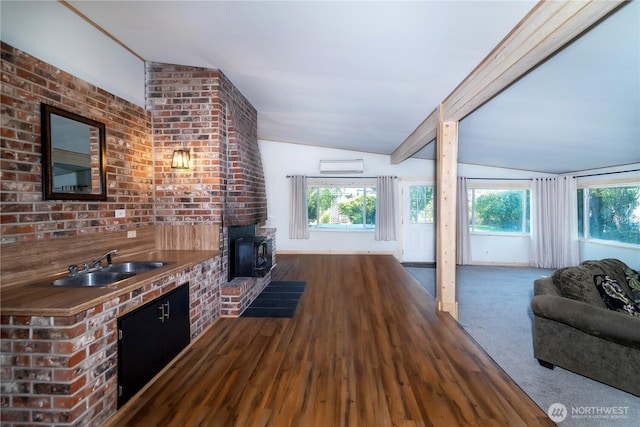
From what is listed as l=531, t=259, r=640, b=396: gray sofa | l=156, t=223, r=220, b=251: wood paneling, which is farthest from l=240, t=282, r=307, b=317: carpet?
l=531, t=259, r=640, b=396: gray sofa

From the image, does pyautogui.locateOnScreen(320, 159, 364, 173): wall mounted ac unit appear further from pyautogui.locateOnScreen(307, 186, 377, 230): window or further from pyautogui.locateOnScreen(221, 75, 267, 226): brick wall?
pyautogui.locateOnScreen(221, 75, 267, 226): brick wall

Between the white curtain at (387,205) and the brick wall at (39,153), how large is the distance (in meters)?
5.15

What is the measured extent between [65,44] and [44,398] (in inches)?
95.0

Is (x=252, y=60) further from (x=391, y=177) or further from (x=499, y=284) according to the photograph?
(x=499, y=284)

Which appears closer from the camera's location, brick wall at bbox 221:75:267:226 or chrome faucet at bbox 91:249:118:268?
chrome faucet at bbox 91:249:118:268

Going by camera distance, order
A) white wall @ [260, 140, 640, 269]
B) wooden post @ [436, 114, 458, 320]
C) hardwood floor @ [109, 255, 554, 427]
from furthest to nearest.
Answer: white wall @ [260, 140, 640, 269] < wooden post @ [436, 114, 458, 320] < hardwood floor @ [109, 255, 554, 427]

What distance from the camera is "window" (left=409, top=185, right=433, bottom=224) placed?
6969 millimetres

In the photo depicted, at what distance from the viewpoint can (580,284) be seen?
245 cm

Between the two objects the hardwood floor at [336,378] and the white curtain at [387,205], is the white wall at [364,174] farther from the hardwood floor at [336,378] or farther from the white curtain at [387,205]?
the hardwood floor at [336,378]

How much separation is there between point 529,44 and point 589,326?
2.09m

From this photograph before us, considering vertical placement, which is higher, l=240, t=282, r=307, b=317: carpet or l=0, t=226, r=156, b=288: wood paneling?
l=0, t=226, r=156, b=288: wood paneling

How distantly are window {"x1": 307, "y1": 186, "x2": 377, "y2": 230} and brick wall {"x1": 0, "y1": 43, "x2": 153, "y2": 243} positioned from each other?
4.62 metres

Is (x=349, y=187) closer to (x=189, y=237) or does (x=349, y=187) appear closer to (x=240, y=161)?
(x=240, y=161)

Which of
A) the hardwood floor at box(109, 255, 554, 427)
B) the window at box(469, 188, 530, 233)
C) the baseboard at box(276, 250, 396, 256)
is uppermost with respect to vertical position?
the window at box(469, 188, 530, 233)
